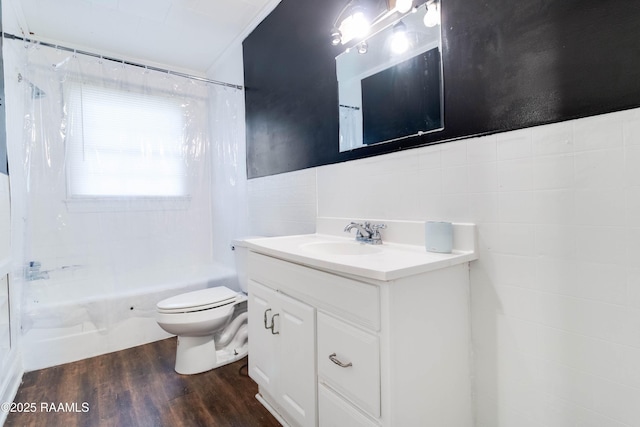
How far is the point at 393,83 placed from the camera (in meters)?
1.41

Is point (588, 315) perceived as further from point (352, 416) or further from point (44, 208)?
point (44, 208)

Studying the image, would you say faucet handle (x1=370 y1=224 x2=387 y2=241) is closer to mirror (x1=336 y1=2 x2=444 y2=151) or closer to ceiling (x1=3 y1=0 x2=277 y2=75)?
mirror (x1=336 y1=2 x2=444 y2=151)

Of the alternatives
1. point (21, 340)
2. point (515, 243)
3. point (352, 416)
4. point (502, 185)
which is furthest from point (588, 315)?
point (21, 340)

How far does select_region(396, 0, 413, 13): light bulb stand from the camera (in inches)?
50.7

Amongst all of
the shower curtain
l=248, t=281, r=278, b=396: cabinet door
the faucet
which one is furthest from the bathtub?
the faucet

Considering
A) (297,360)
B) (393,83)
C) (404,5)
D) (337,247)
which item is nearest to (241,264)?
Answer: (337,247)

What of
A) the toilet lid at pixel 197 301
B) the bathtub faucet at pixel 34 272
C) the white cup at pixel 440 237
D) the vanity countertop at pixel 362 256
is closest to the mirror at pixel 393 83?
the white cup at pixel 440 237

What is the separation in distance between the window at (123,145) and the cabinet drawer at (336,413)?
7.47ft

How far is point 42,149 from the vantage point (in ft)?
6.80

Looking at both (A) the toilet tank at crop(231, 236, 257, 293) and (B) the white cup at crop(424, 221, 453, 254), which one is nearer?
(B) the white cup at crop(424, 221, 453, 254)

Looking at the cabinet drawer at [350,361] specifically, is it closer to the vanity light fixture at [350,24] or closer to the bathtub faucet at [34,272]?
the vanity light fixture at [350,24]

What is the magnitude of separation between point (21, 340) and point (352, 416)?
2.11 meters

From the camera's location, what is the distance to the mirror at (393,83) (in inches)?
48.7

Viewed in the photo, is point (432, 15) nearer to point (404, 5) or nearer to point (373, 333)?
point (404, 5)
